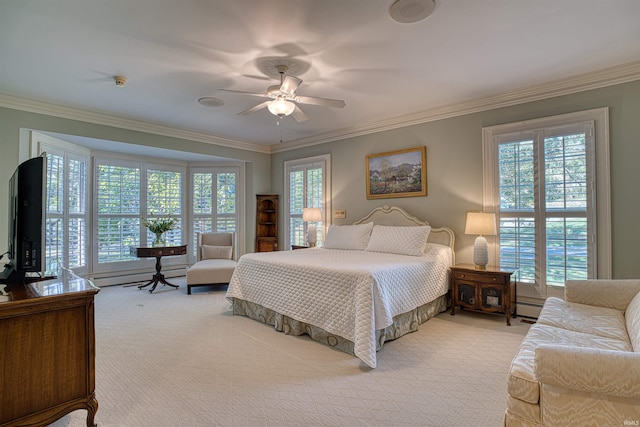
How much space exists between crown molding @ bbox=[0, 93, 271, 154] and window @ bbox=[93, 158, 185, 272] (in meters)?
1.10

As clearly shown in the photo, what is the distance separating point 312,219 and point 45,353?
161 inches

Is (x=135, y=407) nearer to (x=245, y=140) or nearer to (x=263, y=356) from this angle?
(x=263, y=356)

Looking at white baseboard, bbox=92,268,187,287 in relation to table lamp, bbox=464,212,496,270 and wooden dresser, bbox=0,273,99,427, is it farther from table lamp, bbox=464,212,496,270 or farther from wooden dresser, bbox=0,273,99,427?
table lamp, bbox=464,212,496,270

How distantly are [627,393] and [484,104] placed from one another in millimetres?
3488

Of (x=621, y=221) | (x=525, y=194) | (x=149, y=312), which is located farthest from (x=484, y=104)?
(x=149, y=312)

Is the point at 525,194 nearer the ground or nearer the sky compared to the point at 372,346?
nearer the sky

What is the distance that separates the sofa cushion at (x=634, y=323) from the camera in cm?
174

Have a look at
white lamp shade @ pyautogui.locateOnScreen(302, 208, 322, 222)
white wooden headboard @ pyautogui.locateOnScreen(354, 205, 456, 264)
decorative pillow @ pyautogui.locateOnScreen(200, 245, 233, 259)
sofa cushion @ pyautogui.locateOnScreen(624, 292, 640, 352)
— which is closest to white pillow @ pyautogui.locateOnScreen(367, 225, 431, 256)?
white wooden headboard @ pyautogui.locateOnScreen(354, 205, 456, 264)

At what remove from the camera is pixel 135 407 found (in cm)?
204

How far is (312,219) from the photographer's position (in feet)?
18.1

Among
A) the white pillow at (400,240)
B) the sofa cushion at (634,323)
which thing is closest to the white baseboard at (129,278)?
the white pillow at (400,240)

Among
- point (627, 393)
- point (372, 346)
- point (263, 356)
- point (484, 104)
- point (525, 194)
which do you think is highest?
point (484, 104)

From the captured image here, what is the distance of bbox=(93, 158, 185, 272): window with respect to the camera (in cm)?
553

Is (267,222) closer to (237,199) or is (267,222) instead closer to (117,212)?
(237,199)
